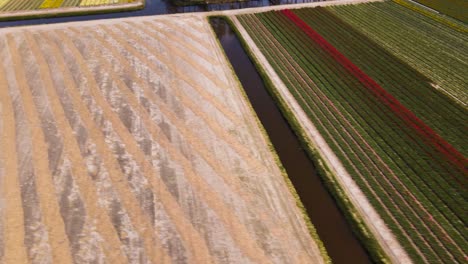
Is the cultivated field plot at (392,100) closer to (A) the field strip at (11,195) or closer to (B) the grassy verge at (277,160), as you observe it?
(B) the grassy verge at (277,160)

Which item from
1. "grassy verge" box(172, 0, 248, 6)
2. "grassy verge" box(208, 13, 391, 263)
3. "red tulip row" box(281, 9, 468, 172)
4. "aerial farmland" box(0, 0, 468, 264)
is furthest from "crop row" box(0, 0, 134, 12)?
"grassy verge" box(208, 13, 391, 263)

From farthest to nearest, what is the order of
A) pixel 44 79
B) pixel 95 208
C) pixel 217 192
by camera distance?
1. pixel 44 79
2. pixel 217 192
3. pixel 95 208

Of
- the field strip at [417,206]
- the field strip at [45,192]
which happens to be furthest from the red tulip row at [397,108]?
the field strip at [45,192]

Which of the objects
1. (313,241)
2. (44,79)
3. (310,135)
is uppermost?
(44,79)

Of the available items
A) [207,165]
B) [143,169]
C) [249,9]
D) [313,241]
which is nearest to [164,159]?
[143,169]

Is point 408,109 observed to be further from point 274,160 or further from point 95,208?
point 95,208

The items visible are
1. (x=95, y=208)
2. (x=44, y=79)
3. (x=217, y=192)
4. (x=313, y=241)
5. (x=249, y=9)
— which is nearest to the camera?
(x=313, y=241)

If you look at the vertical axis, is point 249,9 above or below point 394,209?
above

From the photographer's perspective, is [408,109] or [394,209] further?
[408,109]
